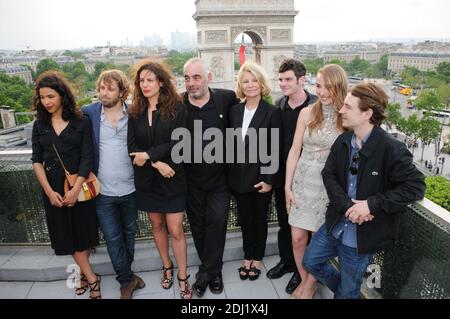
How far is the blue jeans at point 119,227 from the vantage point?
103 inches

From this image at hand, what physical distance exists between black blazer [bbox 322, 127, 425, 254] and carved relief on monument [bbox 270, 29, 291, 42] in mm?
18390

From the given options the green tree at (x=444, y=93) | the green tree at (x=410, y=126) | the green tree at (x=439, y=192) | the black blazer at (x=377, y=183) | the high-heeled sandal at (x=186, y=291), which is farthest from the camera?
the green tree at (x=444, y=93)

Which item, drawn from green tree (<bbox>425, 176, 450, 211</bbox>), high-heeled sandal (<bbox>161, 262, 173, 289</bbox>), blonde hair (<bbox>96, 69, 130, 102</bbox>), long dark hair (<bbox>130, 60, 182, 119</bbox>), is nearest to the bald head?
long dark hair (<bbox>130, 60, 182, 119</bbox>)

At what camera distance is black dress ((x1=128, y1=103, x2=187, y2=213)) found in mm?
2445

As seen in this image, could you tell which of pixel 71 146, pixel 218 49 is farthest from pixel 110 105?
pixel 218 49

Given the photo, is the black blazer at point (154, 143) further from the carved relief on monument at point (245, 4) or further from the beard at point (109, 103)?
the carved relief on monument at point (245, 4)

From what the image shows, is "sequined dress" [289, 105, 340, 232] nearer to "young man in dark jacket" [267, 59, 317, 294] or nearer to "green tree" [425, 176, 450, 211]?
"young man in dark jacket" [267, 59, 317, 294]

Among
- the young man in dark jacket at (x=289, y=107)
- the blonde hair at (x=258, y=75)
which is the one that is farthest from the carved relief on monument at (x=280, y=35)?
the blonde hair at (x=258, y=75)

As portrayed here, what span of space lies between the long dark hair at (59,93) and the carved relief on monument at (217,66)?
17049mm

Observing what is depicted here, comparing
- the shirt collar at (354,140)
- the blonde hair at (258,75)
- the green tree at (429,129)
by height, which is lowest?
the green tree at (429,129)

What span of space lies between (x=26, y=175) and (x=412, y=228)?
282 cm

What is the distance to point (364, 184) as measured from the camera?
205cm
